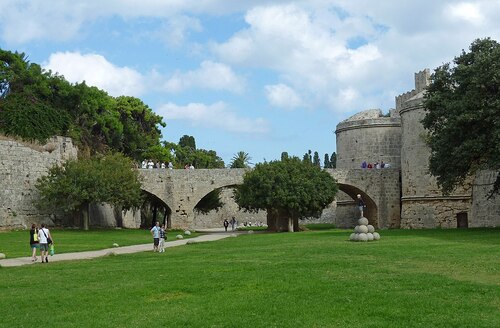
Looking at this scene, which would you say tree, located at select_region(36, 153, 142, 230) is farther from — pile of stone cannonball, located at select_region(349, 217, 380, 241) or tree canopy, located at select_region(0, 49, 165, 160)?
pile of stone cannonball, located at select_region(349, 217, 380, 241)

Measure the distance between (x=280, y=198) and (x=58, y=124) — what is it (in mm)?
17152

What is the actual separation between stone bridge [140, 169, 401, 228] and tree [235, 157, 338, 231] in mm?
4080

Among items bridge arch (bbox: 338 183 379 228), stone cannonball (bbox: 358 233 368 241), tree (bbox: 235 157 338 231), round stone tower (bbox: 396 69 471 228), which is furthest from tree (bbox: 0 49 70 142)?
stone cannonball (bbox: 358 233 368 241)

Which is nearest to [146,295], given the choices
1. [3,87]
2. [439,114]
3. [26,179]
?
[439,114]

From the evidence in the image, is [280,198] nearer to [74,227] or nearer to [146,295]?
[74,227]

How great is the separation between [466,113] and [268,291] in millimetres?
18280

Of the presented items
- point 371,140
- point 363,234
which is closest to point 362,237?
point 363,234

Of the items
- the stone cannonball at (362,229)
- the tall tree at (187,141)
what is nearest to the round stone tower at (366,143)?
the stone cannonball at (362,229)

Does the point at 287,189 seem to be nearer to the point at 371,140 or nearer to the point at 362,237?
the point at 371,140

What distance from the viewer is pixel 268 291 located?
496 inches

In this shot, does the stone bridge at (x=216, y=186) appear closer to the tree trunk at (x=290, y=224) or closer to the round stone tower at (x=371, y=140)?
the round stone tower at (x=371, y=140)

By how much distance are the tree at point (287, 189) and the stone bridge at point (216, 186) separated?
4080 millimetres

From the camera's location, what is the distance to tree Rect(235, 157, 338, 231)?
138 feet

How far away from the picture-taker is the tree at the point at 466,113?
92.0ft
